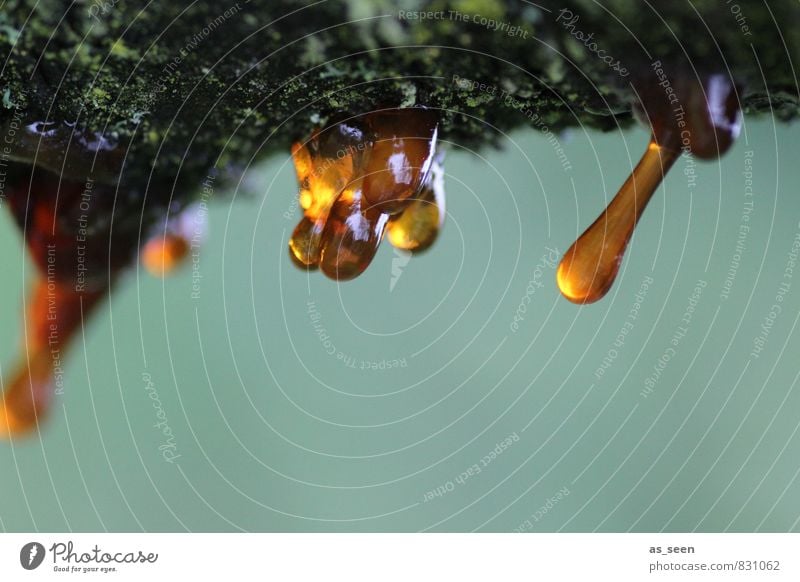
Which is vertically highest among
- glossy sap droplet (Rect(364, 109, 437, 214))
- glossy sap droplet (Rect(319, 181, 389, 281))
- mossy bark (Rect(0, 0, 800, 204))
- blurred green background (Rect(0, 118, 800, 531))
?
mossy bark (Rect(0, 0, 800, 204))

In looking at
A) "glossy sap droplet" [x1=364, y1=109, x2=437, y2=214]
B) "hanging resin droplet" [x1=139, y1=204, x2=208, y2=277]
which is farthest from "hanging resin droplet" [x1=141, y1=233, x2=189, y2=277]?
"glossy sap droplet" [x1=364, y1=109, x2=437, y2=214]

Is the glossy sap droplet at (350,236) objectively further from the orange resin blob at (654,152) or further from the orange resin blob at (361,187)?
the orange resin blob at (654,152)

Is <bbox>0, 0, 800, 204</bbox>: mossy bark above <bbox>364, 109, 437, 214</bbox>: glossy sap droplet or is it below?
above

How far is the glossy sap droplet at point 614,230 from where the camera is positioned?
0.50 metres

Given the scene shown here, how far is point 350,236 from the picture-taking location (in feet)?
1.60

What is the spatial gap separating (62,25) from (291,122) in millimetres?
147

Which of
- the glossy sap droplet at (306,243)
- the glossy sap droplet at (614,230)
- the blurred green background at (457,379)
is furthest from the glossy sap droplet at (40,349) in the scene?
the glossy sap droplet at (614,230)

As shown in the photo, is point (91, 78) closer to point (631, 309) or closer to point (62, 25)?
point (62, 25)

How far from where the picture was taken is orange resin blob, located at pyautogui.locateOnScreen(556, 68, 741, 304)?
0.48 m

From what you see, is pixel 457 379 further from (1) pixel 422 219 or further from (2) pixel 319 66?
(2) pixel 319 66

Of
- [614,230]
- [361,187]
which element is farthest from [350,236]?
[614,230]

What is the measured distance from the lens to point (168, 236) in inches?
20.2

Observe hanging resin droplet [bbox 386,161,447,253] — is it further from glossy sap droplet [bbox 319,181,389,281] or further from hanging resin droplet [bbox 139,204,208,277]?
hanging resin droplet [bbox 139,204,208,277]

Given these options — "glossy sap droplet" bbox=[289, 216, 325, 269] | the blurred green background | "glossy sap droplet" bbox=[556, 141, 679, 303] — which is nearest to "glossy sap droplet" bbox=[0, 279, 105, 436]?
the blurred green background
